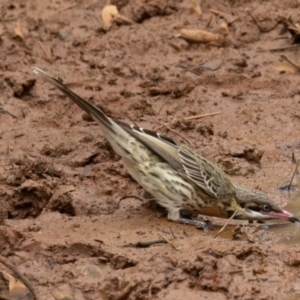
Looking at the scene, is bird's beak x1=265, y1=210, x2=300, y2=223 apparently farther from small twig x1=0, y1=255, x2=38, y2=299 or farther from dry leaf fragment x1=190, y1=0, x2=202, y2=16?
dry leaf fragment x1=190, y1=0, x2=202, y2=16

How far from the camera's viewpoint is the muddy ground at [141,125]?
7.68 m

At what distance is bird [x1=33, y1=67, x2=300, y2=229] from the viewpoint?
29.9 ft

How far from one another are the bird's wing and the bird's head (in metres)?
0.16

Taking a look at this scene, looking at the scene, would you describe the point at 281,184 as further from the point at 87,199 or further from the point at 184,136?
the point at 87,199

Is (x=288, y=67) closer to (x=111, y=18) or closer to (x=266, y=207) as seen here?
(x=111, y=18)

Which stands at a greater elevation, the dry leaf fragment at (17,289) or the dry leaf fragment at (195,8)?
the dry leaf fragment at (195,8)

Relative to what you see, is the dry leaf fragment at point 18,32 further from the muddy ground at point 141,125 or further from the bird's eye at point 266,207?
the bird's eye at point 266,207

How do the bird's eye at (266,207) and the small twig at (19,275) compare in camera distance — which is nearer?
the small twig at (19,275)

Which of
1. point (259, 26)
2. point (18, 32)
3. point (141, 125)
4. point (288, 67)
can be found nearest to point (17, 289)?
point (141, 125)

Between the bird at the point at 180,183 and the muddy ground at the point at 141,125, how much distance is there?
6.1 inches

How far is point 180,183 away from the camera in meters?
9.26

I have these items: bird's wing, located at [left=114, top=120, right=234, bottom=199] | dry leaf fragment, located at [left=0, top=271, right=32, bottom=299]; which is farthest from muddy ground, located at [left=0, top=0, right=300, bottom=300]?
bird's wing, located at [left=114, top=120, right=234, bottom=199]

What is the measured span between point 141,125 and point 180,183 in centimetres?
167

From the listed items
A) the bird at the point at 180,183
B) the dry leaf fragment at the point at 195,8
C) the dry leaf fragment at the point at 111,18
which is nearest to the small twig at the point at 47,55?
the dry leaf fragment at the point at 111,18
